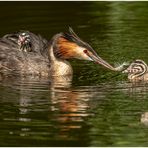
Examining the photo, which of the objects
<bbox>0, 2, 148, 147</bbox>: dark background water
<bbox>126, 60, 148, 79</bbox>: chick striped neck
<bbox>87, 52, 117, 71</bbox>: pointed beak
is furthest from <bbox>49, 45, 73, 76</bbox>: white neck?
<bbox>126, 60, 148, 79</bbox>: chick striped neck

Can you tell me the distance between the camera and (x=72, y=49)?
16.7 m

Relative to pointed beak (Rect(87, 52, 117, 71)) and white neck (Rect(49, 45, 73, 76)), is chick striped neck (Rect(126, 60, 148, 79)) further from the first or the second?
white neck (Rect(49, 45, 73, 76))

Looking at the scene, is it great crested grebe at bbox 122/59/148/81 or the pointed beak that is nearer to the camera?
great crested grebe at bbox 122/59/148/81

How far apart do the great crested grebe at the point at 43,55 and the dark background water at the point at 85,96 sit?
291mm

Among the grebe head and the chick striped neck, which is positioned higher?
the grebe head

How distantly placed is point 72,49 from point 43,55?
0.58 metres

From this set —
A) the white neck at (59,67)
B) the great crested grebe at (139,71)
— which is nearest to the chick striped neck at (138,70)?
the great crested grebe at (139,71)

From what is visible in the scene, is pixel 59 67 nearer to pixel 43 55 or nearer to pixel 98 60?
pixel 43 55

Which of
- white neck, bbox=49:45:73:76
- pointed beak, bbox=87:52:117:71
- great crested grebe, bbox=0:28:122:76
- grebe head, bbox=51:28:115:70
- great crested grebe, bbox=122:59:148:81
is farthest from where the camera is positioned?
white neck, bbox=49:45:73:76

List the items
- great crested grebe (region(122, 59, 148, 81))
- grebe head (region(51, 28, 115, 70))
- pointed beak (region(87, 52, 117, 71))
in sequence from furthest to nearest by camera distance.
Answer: grebe head (region(51, 28, 115, 70))
pointed beak (region(87, 52, 117, 71))
great crested grebe (region(122, 59, 148, 81))

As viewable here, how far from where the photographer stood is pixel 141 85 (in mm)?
15547

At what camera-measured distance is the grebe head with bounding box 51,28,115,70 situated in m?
16.5

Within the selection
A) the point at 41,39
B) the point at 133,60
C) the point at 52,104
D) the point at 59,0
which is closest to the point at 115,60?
the point at 133,60

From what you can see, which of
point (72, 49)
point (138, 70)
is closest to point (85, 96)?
point (138, 70)
